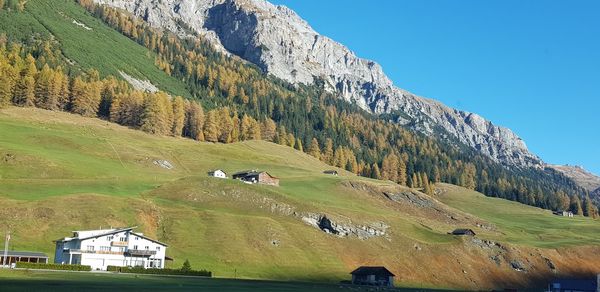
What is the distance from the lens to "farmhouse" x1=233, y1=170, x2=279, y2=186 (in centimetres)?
17724

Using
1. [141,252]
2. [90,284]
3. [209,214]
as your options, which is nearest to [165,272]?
[141,252]

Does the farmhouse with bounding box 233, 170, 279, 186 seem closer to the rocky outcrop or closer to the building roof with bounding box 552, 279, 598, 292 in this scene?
the rocky outcrop

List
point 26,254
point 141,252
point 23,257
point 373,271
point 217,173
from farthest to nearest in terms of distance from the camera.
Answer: point 217,173 < point 373,271 < point 141,252 < point 26,254 < point 23,257

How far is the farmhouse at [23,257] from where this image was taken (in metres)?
86.8

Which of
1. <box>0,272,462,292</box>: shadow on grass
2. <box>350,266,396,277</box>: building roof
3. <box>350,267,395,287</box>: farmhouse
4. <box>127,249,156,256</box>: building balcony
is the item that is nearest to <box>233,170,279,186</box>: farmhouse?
<box>350,266,396,277</box>: building roof

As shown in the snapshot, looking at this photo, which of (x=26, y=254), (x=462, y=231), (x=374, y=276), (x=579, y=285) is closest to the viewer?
(x=26, y=254)

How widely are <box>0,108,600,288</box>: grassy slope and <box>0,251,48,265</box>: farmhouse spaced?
7.86 metres

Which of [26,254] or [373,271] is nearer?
[26,254]

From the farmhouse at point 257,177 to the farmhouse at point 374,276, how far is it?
213 feet

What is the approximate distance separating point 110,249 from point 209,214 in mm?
26157

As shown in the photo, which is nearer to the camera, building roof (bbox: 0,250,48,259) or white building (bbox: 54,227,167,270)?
building roof (bbox: 0,250,48,259)

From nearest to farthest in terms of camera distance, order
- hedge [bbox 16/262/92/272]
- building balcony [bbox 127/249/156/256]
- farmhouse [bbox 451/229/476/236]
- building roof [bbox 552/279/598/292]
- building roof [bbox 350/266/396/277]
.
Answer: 1. hedge [bbox 16/262/92/272]
2. building balcony [bbox 127/249/156/256]
3. building roof [bbox 350/266/396/277]
4. building roof [bbox 552/279/598/292]
5. farmhouse [bbox 451/229/476/236]

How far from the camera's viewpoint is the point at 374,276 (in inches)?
4471

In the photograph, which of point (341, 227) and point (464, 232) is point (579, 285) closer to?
point (464, 232)
